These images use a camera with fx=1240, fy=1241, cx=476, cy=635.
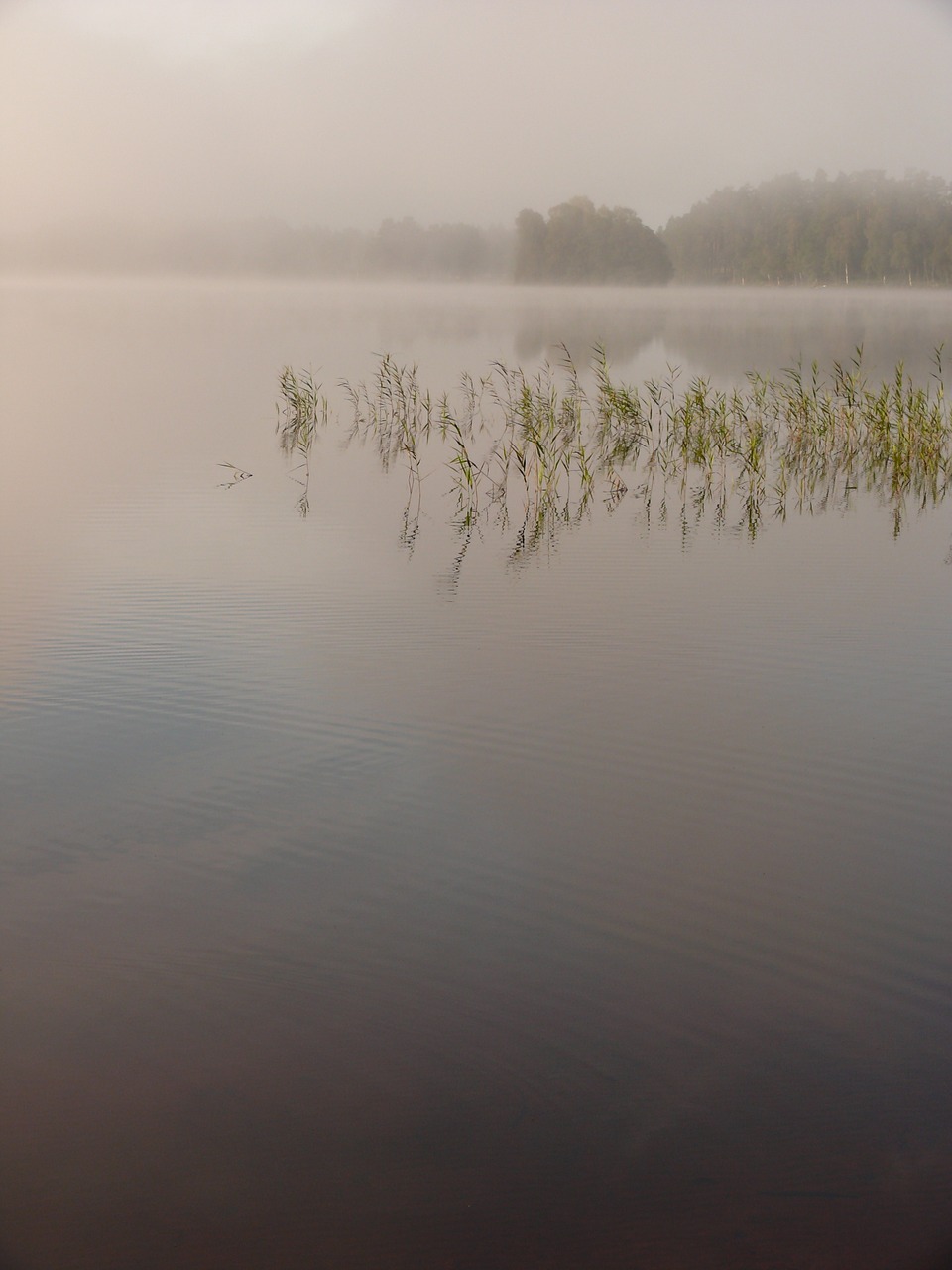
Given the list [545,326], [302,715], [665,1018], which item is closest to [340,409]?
[302,715]

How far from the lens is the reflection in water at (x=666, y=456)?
9.42 meters

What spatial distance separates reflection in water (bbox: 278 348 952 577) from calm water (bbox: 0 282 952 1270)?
7.59 feet

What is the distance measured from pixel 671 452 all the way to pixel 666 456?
19 cm

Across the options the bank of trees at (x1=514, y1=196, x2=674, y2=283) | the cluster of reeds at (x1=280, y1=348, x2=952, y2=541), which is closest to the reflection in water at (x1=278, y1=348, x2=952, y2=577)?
the cluster of reeds at (x1=280, y1=348, x2=952, y2=541)

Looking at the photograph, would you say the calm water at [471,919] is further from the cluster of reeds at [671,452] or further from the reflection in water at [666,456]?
the cluster of reeds at [671,452]

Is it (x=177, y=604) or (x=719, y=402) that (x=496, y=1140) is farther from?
(x=719, y=402)

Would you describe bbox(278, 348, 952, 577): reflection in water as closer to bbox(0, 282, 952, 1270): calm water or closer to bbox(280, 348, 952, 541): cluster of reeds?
bbox(280, 348, 952, 541): cluster of reeds

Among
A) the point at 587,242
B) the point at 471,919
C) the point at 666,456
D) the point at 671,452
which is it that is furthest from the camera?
the point at 587,242

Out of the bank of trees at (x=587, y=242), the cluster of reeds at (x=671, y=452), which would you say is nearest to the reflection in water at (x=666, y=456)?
the cluster of reeds at (x=671, y=452)

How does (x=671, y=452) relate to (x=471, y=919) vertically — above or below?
above

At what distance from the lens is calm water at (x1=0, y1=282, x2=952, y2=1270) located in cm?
226

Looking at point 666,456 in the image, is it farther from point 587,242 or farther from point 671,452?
point 587,242

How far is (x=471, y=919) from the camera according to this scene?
3.13 metres

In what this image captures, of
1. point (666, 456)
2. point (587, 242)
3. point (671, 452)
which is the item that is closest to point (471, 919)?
point (666, 456)
